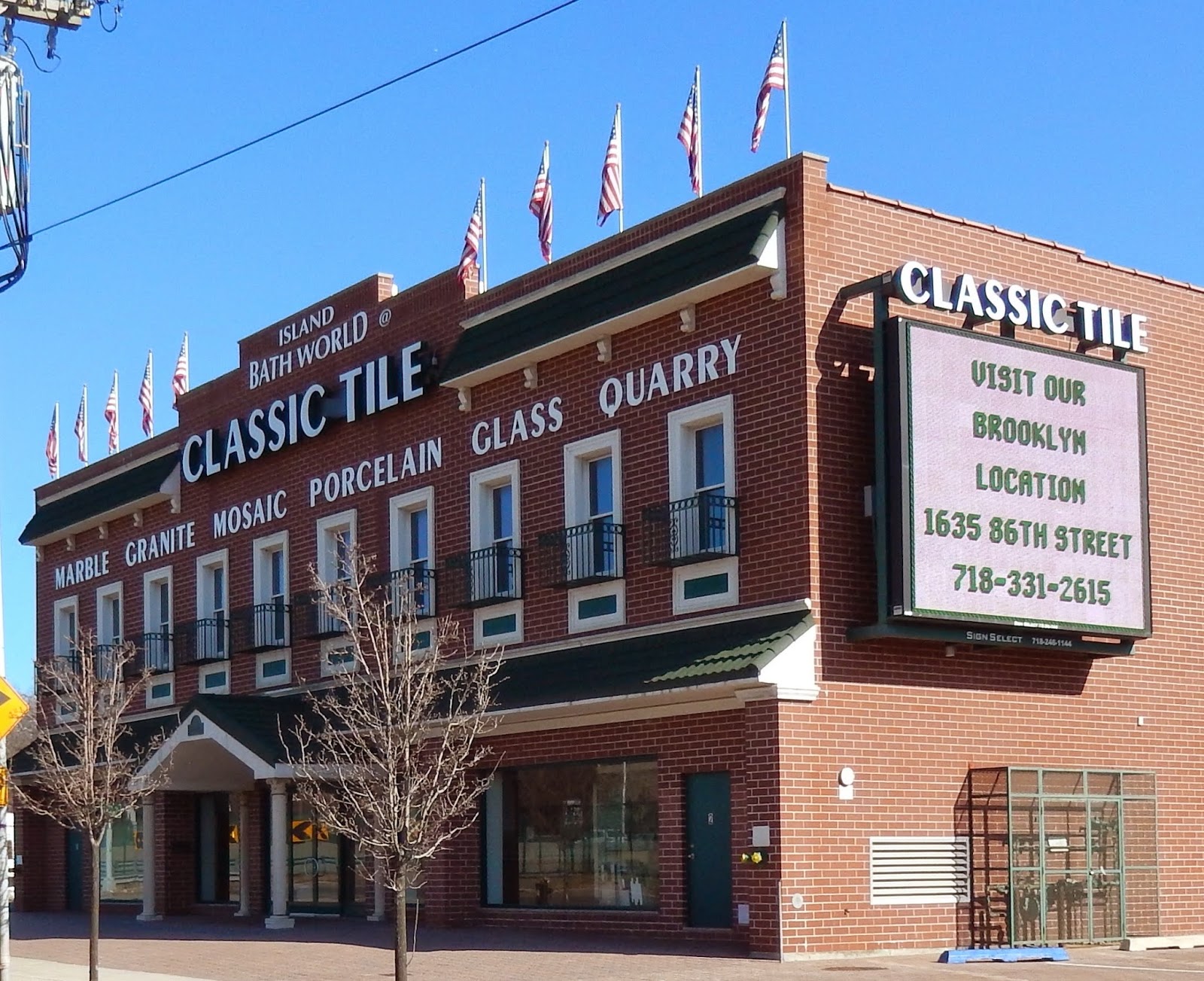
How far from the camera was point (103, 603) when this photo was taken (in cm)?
4162

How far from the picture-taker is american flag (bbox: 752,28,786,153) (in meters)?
25.0

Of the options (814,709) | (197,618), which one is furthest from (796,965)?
(197,618)

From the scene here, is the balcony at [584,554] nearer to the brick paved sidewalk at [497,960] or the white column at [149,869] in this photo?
the brick paved sidewalk at [497,960]

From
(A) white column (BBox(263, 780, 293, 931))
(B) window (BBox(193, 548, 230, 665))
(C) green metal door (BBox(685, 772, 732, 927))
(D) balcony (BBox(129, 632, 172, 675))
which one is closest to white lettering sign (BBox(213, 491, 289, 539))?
(B) window (BBox(193, 548, 230, 665))

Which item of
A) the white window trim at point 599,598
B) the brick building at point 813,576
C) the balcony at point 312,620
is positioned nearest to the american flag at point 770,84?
the brick building at point 813,576

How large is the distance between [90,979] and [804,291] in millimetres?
12253

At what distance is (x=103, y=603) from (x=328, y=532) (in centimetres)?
1060

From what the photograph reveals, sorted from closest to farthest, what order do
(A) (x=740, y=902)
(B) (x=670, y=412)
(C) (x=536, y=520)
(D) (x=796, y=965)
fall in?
1. (D) (x=796, y=965)
2. (A) (x=740, y=902)
3. (B) (x=670, y=412)
4. (C) (x=536, y=520)

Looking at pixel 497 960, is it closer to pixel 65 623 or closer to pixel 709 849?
pixel 709 849

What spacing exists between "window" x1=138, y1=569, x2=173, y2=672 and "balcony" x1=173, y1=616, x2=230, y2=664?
703mm

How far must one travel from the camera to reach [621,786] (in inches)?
1019

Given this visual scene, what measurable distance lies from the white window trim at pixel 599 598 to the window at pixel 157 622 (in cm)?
1395

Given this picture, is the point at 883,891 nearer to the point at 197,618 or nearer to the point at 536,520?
the point at 536,520

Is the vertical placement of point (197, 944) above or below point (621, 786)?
below
